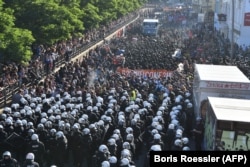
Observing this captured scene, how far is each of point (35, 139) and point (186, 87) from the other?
9.99 meters

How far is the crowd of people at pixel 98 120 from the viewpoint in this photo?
14.6 meters

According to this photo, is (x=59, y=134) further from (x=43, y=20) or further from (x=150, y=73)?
(x=43, y=20)

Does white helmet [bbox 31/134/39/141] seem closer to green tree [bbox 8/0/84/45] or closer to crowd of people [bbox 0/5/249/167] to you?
crowd of people [bbox 0/5/249/167]

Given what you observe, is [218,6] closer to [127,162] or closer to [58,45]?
[58,45]

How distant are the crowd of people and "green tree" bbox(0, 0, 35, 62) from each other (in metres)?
1.90

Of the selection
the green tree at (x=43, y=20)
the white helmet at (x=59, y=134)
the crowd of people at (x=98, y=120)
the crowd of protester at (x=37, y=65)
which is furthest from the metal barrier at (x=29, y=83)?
the white helmet at (x=59, y=134)

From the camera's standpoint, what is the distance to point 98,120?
17641 millimetres

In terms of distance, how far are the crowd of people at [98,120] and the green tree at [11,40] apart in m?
1.90

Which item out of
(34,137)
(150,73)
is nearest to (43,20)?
(150,73)

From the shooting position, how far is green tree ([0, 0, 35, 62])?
22984 millimetres

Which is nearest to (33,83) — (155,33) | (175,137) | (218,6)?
(175,137)

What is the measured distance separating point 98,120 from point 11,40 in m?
7.98

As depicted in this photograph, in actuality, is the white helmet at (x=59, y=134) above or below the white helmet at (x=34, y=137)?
below

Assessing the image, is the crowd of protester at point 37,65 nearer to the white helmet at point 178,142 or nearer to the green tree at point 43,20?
the green tree at point 43,20
